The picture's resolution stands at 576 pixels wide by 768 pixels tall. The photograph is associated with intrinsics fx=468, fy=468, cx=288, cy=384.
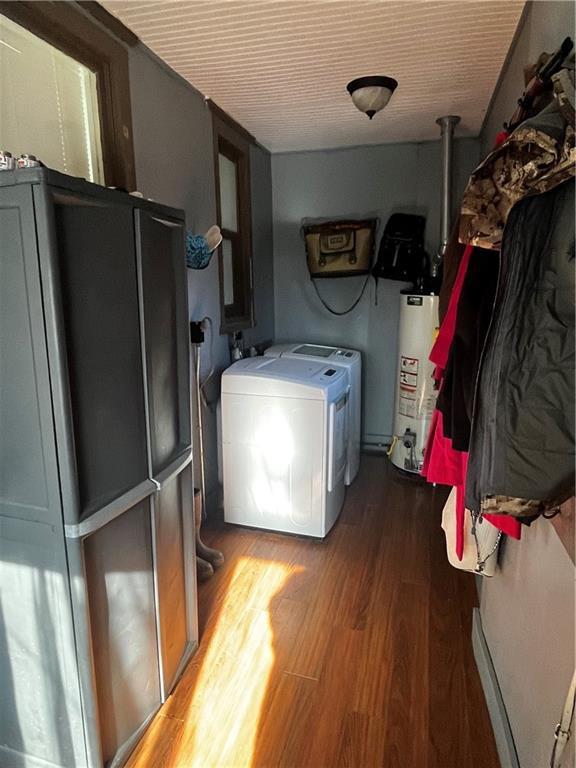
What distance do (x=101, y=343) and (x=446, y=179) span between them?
2.72 m

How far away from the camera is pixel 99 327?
117cm

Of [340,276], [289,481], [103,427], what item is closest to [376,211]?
[340,276]

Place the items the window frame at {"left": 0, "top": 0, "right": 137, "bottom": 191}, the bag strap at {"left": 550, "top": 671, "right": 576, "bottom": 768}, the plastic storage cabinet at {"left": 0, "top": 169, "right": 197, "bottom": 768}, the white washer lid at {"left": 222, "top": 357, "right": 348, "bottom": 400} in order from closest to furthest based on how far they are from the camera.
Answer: the bag strap at {"left": 550, "top": 671, "right": 576, "bottom": 768} → the plastic storage cabinet at {"left": 0, "top": 169, "right": 197, "bottom": 768} → the window frame at {"left": 0, "top": 0, "right": 137, "bottom": 191} → the white washer lid at {"left": 222, "top": 357, "right": 348, "bottom": 400}

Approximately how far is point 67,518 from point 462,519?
1144mm

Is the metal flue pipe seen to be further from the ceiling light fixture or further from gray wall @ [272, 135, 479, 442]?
the ceiling light fixture

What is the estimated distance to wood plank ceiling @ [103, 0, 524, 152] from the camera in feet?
5.51

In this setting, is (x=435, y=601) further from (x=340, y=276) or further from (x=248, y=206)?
(x=248, y=206)

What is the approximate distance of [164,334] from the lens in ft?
4.83

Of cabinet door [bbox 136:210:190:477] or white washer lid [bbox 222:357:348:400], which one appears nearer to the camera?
cabinet door [bbox 136:210:190:477]

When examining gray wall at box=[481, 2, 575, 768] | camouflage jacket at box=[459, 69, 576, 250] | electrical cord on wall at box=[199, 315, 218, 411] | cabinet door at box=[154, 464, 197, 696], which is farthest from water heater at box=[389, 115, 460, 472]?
camouflage jacket at box=[459, 69, 576, 250]

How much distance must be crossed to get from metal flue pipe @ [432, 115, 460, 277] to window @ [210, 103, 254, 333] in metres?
1.28

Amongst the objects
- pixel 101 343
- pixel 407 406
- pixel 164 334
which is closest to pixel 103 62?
pixel 164 334

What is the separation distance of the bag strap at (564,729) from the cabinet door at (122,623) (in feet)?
3.58

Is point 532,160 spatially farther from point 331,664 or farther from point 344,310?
point 344,310
